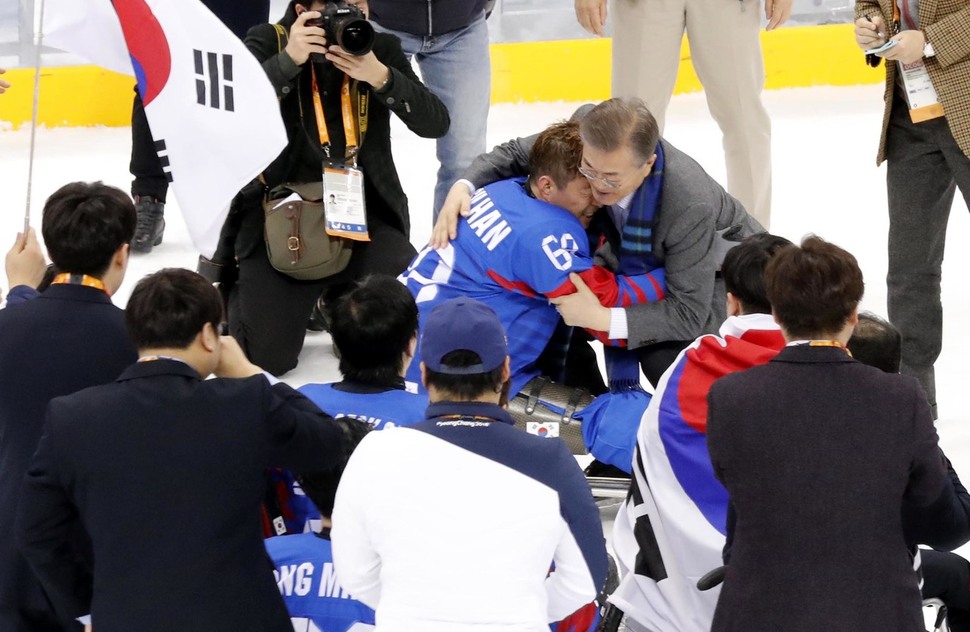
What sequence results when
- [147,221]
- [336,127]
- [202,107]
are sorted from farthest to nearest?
[147,221] < [336,127] < [202,107]

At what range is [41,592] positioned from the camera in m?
2.28

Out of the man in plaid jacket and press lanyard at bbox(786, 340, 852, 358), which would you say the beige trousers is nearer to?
the man in plaid jacket

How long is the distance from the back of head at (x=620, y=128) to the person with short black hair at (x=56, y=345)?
103 cm

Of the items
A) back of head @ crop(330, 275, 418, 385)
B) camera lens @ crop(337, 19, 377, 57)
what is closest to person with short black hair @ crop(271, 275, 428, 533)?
back of head @ crop(330, 275, 418, 385)

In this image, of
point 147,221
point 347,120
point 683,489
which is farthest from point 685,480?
point 147,221

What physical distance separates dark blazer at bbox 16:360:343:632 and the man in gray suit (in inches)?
45.8

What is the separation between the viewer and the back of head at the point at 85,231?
2.26m

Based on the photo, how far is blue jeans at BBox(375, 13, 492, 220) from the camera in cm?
436

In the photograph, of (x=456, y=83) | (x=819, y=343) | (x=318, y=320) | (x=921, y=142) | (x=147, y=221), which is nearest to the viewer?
(x=819, y=343)

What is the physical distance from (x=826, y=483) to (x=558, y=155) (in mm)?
1433

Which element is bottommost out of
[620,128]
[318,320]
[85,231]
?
[318,320]

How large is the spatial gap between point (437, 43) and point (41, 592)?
252cm

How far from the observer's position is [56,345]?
2.18 m

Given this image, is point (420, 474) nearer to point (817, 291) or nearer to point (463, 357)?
point (463, 357)
